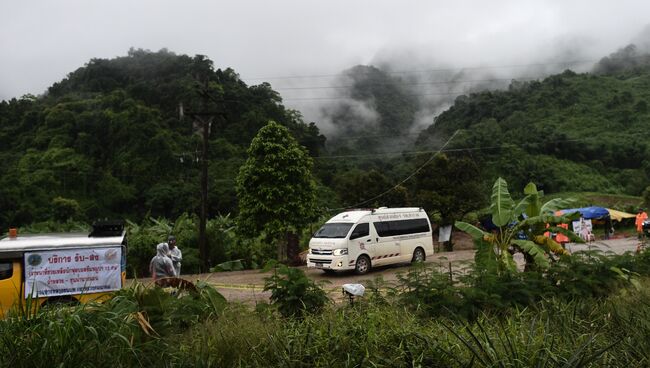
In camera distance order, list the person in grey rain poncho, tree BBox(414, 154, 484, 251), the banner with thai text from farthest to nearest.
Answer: tree BBox(414, 154, 484, 251) < the person in grey rain poncho < the banner with thai text

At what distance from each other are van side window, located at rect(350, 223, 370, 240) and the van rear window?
15.8 inches

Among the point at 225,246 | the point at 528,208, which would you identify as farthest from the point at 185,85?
the point at 528,208

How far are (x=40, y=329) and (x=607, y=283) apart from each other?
808 centimetres

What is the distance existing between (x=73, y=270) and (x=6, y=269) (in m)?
1.10

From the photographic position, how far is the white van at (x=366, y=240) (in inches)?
651

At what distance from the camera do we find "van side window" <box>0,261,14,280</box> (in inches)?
369

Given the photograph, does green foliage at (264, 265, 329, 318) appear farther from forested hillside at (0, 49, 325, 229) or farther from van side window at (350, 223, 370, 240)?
forested hillside at (0, 49, 325, 229)

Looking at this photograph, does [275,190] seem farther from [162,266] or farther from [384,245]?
[162,266]

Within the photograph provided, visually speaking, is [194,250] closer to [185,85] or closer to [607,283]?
[607,283]

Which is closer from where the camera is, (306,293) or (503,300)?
(306,293)

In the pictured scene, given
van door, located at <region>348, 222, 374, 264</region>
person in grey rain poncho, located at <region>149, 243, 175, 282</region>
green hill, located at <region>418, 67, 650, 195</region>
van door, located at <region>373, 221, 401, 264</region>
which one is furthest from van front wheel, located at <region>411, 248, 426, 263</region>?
green hill, located at <region>418, 67, 650, 195</region>

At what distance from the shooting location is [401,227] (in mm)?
18484

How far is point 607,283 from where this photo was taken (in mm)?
8484

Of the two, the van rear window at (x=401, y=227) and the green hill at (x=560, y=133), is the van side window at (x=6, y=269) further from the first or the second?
the green hill at (x=560, y=133)
